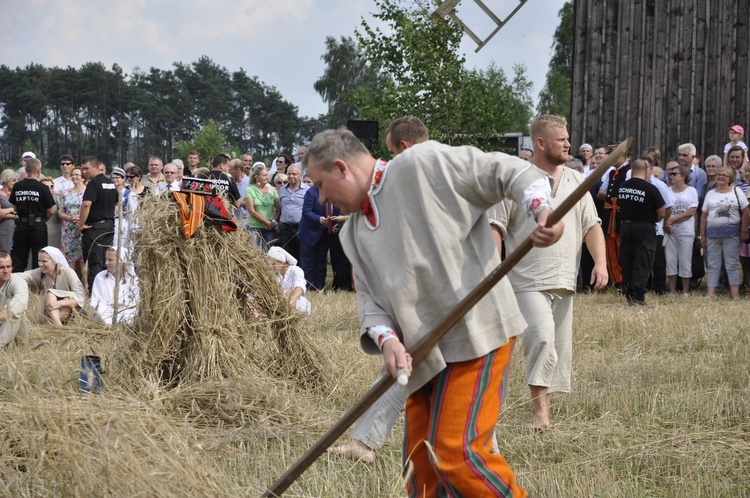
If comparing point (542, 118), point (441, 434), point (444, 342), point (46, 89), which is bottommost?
point (441, 434)

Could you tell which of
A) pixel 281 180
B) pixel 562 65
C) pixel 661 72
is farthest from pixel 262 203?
pixel 562 65

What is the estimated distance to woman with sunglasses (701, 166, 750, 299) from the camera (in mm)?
11641

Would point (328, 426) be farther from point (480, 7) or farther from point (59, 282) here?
point (480, 7)

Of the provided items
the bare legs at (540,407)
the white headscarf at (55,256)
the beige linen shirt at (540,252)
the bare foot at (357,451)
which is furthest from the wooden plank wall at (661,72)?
the bare foot at (357,451)

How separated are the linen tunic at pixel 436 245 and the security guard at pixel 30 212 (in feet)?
35.1

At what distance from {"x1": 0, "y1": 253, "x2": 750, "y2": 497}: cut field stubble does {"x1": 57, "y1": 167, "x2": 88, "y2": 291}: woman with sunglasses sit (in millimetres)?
4437

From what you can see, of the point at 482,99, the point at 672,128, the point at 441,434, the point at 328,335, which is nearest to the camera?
the point at 441,434

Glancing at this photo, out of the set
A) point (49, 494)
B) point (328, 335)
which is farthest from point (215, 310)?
point (49, 494)

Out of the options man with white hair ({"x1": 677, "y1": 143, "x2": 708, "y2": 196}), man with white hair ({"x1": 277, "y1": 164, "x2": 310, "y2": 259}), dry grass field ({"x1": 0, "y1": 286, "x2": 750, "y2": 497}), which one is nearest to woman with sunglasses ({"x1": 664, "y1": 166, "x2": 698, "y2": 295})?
man with white hair ({"x1": 677, "y1": 143, "x2": 708, "y2": 196})

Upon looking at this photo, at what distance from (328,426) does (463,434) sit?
232 centimetres

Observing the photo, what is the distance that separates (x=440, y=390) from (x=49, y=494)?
1534 millimetres

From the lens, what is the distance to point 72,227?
504 inches

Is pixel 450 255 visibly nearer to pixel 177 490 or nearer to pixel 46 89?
pixel 177 490

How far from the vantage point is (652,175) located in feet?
40.9
